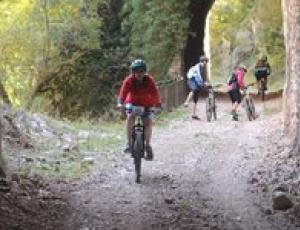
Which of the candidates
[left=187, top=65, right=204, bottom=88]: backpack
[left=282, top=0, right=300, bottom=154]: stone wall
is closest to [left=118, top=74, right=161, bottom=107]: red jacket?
[left=282, top=0, right=300, bottom=154]: stone wall

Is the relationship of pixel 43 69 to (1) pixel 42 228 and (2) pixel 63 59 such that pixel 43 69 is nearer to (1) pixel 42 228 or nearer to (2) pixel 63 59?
(2) pixel 63 59

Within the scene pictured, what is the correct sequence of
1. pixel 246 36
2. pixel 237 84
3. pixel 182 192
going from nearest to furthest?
pixel 182 192, pixel 237 84, pixel 246 36

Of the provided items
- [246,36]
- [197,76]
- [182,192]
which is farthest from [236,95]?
[246,36]

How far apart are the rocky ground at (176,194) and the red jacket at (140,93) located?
1262 millimetres

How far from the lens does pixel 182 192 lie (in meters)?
9.88

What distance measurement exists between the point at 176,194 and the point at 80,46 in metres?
15.4

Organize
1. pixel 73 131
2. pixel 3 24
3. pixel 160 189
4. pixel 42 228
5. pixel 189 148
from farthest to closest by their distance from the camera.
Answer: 1. pixel 3 24
2. pixel 73 131
3. pixel 189 148
4. pixel 160 189
5. pixel 42 228

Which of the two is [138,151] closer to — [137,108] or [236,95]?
[137,108]

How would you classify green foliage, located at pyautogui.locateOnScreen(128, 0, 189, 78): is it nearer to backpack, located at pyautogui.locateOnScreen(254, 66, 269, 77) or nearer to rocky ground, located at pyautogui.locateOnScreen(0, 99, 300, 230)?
backpack, located at pyautogui.locateOnScreen(254, 66, 269, 77)

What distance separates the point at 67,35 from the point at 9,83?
3.05m

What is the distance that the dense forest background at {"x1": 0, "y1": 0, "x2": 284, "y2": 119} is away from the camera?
23.5 metres

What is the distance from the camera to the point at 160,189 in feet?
32.7

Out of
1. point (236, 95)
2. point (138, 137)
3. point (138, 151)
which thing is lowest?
point (236, 95)

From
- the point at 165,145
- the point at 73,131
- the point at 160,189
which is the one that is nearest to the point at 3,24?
the point at 73,131
